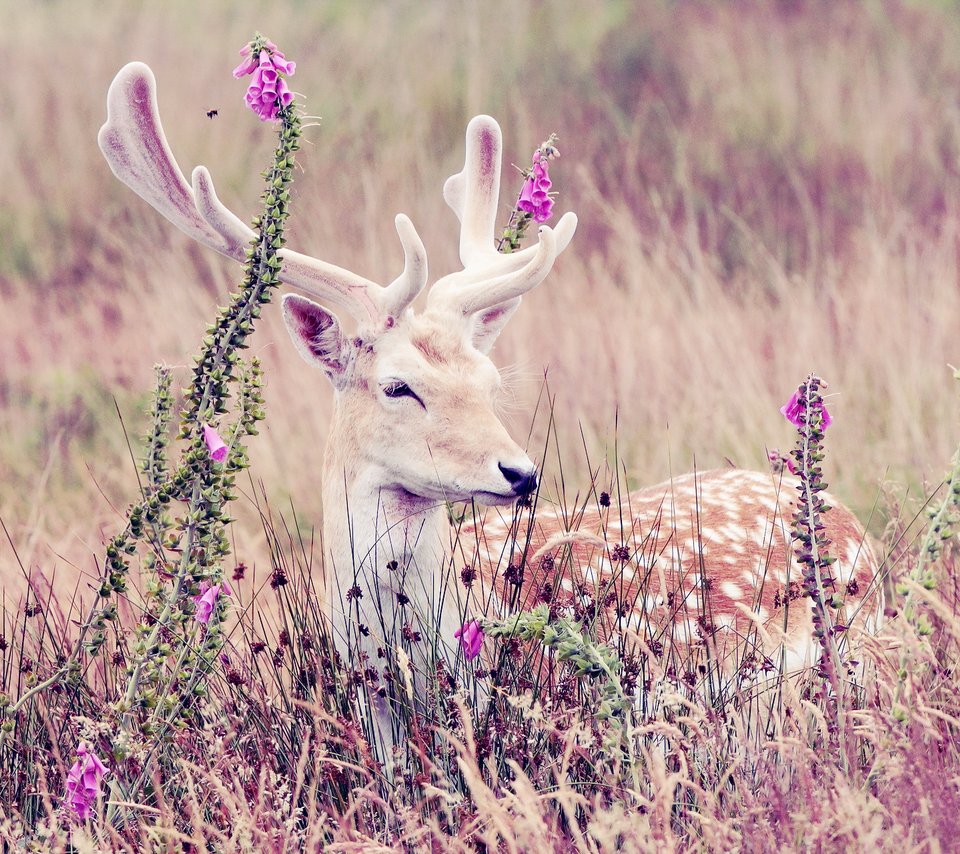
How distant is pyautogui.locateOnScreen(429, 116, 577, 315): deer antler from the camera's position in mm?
3656

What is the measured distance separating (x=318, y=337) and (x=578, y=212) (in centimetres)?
491

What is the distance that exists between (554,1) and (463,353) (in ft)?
25.8

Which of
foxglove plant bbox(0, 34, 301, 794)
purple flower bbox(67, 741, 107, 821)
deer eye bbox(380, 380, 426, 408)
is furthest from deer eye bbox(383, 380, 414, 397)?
purple flower bbox(67, 741, 107, 821)

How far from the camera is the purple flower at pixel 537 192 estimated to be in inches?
154

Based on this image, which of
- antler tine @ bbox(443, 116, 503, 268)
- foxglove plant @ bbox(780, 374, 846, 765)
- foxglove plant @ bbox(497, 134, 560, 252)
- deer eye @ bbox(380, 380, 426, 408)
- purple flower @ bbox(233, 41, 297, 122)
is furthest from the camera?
antler tine @ bbox(443, 116, 503, 268)

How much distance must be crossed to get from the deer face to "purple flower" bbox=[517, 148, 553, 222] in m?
0.38

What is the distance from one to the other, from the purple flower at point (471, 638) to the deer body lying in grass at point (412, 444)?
7 cm

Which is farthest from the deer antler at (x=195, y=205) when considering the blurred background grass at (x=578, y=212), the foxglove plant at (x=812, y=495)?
the blurred background grass at (x=578, y=212)

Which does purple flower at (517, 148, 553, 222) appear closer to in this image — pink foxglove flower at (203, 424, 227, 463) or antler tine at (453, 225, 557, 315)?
antler tine at (453, 225, 557, 315)

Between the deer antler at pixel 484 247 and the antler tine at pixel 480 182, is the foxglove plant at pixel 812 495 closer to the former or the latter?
the deer antler at pixel 484 247

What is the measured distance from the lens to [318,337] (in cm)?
371

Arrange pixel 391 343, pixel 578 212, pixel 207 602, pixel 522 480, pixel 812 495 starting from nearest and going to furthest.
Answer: pixel 812 495, pixel 207 602, pixel 522 480, pixel 391 343, pixel 578 212

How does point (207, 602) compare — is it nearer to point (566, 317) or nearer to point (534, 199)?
point (534, 199)

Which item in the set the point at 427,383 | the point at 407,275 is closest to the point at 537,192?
the point at 407,275
